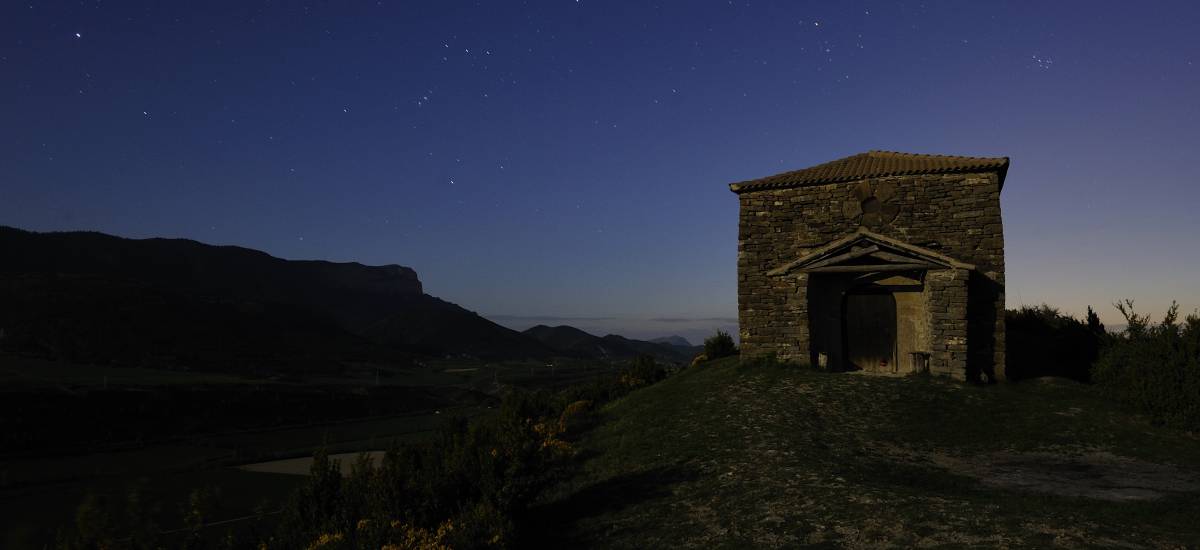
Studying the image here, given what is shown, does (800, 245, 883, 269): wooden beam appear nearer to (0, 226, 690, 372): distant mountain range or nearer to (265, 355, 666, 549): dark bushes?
(265, 355, 666, 549): dark bushes

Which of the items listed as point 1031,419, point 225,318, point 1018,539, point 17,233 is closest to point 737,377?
point 1031,419

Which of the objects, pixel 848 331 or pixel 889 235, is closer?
pixel 889 235

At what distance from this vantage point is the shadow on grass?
8.56m

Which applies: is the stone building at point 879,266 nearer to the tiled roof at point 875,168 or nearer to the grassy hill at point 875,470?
the tiled roof at point 875,168

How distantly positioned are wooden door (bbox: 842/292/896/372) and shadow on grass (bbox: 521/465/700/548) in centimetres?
1080

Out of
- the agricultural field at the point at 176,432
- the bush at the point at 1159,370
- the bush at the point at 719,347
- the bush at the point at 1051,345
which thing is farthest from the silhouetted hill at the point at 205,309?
the bush at the point at 1159,370

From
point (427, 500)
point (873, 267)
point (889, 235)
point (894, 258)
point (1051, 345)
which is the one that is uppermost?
point (889, 235)

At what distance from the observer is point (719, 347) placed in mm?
27641

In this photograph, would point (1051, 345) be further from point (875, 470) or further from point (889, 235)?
point (875, 470)

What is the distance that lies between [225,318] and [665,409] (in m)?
71.4

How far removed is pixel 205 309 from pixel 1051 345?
8142cm

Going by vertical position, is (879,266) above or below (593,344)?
above

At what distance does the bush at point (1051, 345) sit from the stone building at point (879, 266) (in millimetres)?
3653

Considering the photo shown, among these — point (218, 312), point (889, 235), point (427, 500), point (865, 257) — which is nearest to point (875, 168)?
point (889, 235)
